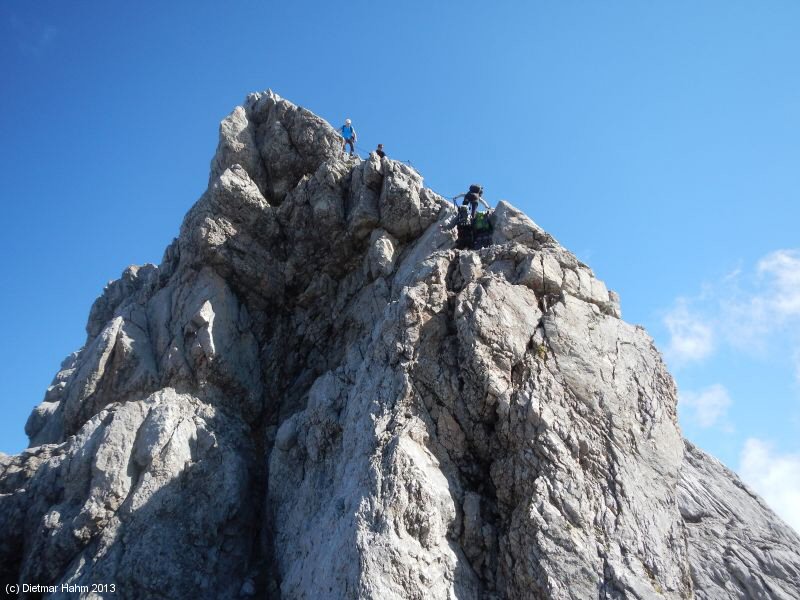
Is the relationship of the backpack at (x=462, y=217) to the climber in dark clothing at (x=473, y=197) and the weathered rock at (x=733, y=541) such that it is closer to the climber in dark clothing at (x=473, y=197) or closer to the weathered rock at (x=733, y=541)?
the climber in dark clothing at (x=473, y=197)

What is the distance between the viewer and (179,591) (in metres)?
22.2

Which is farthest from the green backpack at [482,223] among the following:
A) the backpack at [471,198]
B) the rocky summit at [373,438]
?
the backpack at [471,198]

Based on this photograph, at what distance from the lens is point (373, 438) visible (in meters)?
20.1

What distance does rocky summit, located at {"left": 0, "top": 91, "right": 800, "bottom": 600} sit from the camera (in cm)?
1775

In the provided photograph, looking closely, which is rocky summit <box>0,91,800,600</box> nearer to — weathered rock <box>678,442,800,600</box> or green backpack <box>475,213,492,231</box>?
weathered rock <box>678,442,800,600</box>

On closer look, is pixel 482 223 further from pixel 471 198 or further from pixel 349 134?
pixel 349 134

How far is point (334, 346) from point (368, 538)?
15.1m

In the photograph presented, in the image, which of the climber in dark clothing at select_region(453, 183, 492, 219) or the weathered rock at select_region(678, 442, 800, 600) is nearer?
the weathered rock at select_region(678, 442, 800, 600)

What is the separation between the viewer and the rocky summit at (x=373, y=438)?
1775cm

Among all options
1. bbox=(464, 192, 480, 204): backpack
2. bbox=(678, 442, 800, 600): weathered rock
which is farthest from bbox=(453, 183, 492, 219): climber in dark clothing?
bbox=(678, 442, 800, 600): weathered rock

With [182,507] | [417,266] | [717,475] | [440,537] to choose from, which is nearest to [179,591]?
[182,507]

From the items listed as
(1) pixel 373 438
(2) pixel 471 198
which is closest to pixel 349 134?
(2) pixel 471 198

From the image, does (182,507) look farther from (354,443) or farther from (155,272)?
(155,272)

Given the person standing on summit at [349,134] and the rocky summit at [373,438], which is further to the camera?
the person standing on summit at [349,134]
